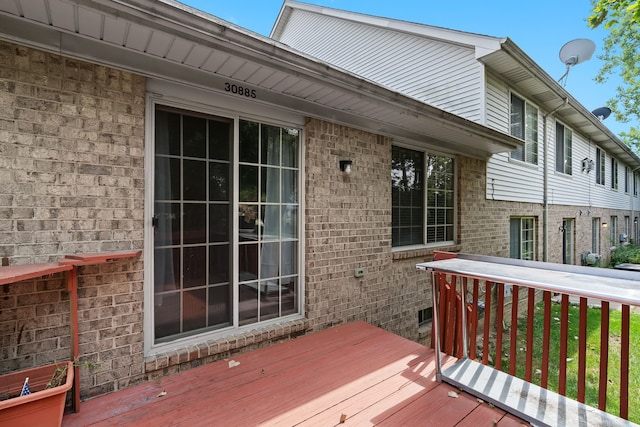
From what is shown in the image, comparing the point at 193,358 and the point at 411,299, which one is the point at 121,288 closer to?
the point at 193,358

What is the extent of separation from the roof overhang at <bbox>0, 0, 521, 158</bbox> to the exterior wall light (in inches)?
18.9

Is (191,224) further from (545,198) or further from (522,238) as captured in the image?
(545,198)

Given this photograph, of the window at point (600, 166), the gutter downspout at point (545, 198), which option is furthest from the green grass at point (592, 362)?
the window at point (600, 166)

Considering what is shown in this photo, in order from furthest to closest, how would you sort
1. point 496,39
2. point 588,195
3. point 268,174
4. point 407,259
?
point 588,195 → point 496,39 → point 407,259 → point 268,174

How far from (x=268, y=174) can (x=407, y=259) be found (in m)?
2.60

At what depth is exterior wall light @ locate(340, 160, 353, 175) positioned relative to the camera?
3.79 meters

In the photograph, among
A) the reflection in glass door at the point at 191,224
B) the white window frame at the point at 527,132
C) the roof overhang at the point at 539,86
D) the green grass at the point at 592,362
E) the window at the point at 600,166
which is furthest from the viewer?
the window at the point at 600,166

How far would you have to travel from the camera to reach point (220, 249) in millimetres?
2961

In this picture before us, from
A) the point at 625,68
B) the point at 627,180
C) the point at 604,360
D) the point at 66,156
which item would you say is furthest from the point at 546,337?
the point at 627,180

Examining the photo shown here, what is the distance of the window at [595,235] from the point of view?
12336 mm

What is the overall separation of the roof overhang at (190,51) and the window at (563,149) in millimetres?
8220

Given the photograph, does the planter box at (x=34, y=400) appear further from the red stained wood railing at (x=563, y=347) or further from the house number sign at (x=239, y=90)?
the red stained wood railing at (x=563, y=347)

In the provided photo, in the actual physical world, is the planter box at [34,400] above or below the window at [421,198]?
below

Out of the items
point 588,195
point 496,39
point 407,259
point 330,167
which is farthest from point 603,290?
point 588,195
